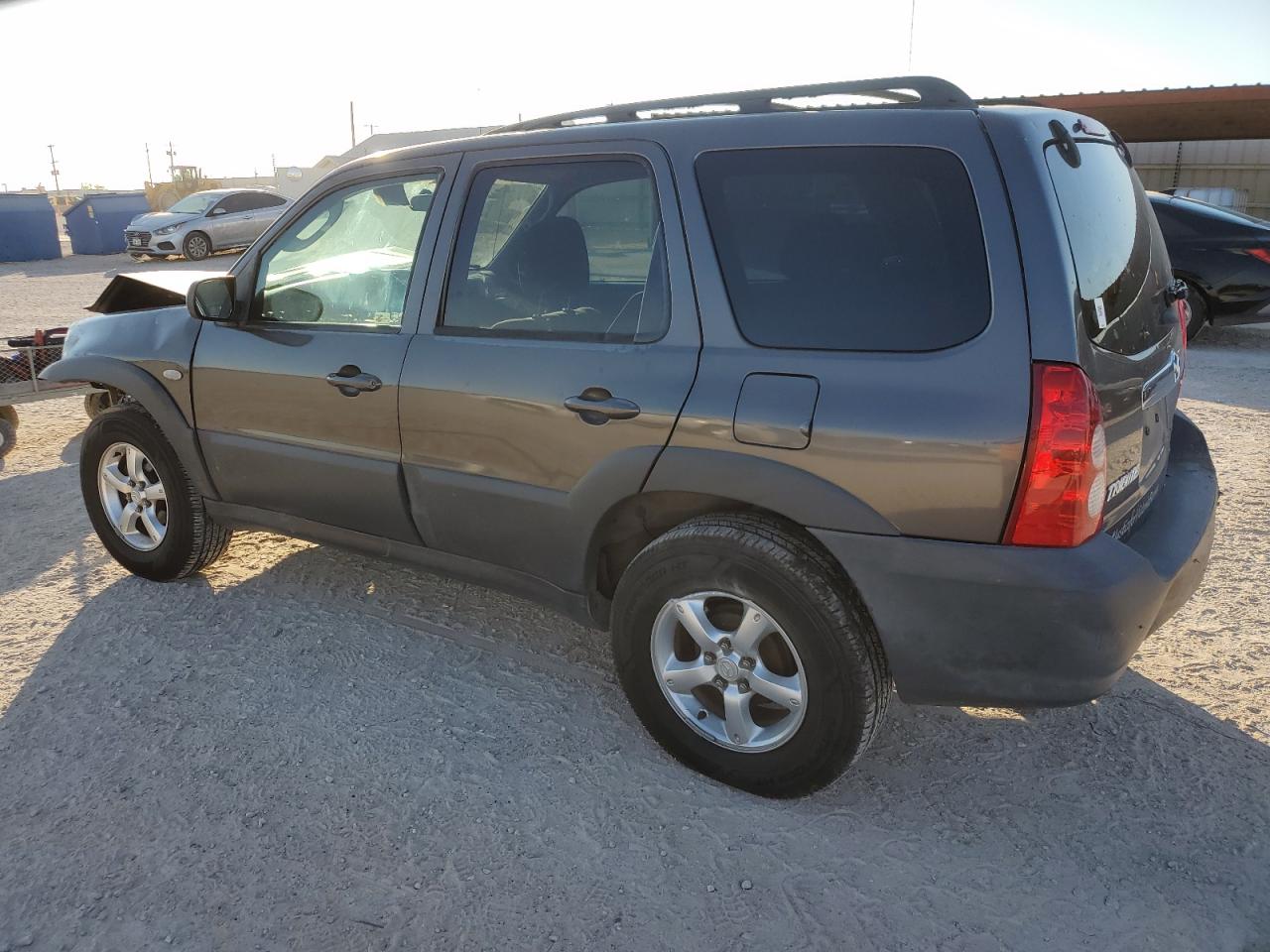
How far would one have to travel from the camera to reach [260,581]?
4.35m

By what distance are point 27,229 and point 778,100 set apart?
28672 mm

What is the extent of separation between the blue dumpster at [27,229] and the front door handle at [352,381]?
2744 centimetres

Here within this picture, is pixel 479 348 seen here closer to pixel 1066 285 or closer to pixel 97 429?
pixel 1066 285

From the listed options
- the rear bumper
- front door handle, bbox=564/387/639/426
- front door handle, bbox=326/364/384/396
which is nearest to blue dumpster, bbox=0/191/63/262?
front door handle, bbox=326/364/384/396

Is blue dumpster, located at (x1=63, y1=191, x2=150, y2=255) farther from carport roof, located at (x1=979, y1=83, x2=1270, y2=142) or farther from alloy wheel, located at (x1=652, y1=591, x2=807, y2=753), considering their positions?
alloy wheel, located at (x1=652, y1=591, x2=807, y2=753)

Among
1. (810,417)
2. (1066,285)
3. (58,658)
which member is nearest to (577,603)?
(810,417)

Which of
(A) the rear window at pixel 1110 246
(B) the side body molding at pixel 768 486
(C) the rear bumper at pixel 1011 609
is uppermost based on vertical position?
(A) the rear window at pixel 1110 246

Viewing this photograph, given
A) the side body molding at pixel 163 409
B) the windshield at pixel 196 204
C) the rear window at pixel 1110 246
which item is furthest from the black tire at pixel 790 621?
the windshield at pixel 196 204

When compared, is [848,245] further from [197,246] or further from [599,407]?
[197,246]

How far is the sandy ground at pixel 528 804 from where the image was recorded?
236cm

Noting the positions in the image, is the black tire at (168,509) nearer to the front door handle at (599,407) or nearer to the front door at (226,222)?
the front door handle at (599,407)

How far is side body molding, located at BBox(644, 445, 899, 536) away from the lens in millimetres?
2445

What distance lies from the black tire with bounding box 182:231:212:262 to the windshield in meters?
0.68

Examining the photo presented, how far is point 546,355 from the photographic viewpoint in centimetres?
296
